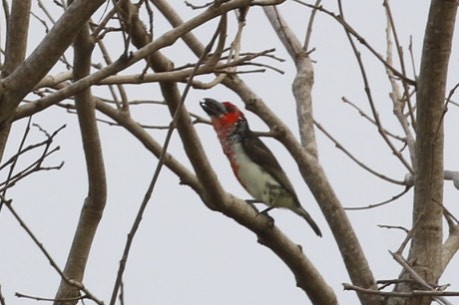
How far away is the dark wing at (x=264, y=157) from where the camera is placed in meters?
5.95

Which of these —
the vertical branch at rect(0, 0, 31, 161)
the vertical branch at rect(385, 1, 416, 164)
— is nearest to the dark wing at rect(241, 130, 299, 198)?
the vertical branch at rect(385, 1, 416, 164)

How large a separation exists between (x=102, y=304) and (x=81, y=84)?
0.62 metres

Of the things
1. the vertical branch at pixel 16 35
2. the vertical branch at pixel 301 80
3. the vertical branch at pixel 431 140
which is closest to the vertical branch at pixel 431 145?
the vertical branch at pixel 431 140

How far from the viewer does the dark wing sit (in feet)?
19.5

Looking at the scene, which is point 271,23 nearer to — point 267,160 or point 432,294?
point 267,160

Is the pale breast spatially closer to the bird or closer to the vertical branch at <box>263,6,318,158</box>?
the bird

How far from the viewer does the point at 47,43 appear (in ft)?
8.95

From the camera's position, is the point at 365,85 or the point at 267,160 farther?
the point at 267,160

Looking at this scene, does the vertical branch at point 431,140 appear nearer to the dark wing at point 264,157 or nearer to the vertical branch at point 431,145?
the vertical branch at point 431,145

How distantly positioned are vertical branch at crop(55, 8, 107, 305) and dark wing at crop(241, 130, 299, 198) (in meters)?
1.94

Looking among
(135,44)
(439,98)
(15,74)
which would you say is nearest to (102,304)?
(15,74)

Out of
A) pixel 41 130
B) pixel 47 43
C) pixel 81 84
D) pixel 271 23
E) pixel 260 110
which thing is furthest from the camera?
pixel 271 23

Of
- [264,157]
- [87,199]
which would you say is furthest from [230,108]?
[87,199]

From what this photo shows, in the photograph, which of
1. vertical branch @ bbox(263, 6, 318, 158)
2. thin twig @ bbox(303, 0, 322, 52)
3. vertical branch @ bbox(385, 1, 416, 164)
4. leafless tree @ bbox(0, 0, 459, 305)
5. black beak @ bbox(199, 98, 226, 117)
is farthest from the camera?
black beak @ bbox(199, 98, 226, 117)
